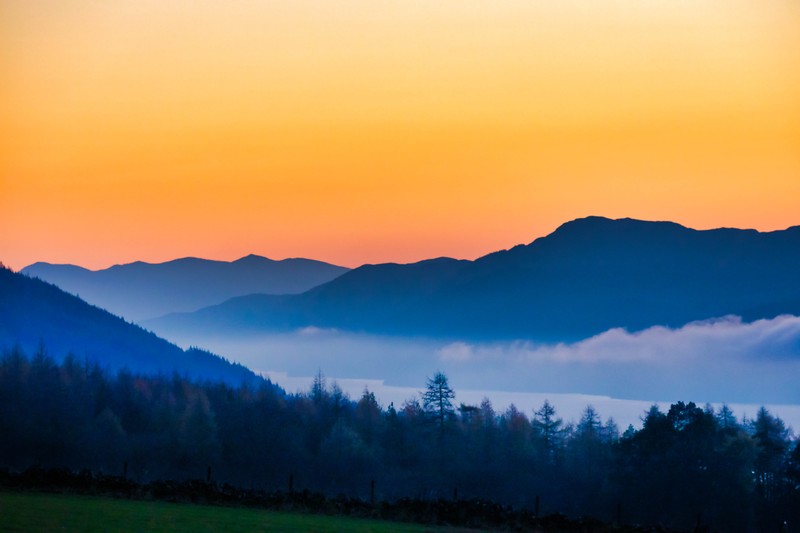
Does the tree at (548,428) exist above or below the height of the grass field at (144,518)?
above

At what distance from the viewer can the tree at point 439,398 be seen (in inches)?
5089

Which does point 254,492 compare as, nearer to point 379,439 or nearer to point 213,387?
point 379,439

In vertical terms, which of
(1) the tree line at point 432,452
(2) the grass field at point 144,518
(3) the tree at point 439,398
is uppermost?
(3) the tree at point 439,398

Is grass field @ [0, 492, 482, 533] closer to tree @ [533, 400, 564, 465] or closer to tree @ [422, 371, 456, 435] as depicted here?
tree @ [422, 371, 456, 435]

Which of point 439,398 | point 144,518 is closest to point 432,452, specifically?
point 439,398

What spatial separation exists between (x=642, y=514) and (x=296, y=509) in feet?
111

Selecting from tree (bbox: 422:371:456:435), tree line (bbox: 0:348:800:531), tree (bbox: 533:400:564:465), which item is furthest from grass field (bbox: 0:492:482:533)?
tree (bbox: 533:400:564:465)

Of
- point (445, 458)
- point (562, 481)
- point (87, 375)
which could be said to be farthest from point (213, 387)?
point (562, 481)

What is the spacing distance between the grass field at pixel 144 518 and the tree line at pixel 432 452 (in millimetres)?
22295

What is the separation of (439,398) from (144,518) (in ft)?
292

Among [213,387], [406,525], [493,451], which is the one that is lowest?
[406,525]

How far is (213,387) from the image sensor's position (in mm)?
181750

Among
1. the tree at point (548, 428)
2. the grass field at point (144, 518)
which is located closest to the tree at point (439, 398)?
the tree at point (548, 428)

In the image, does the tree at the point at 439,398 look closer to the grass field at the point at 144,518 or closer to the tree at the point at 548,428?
the tree at the point at 548,428
